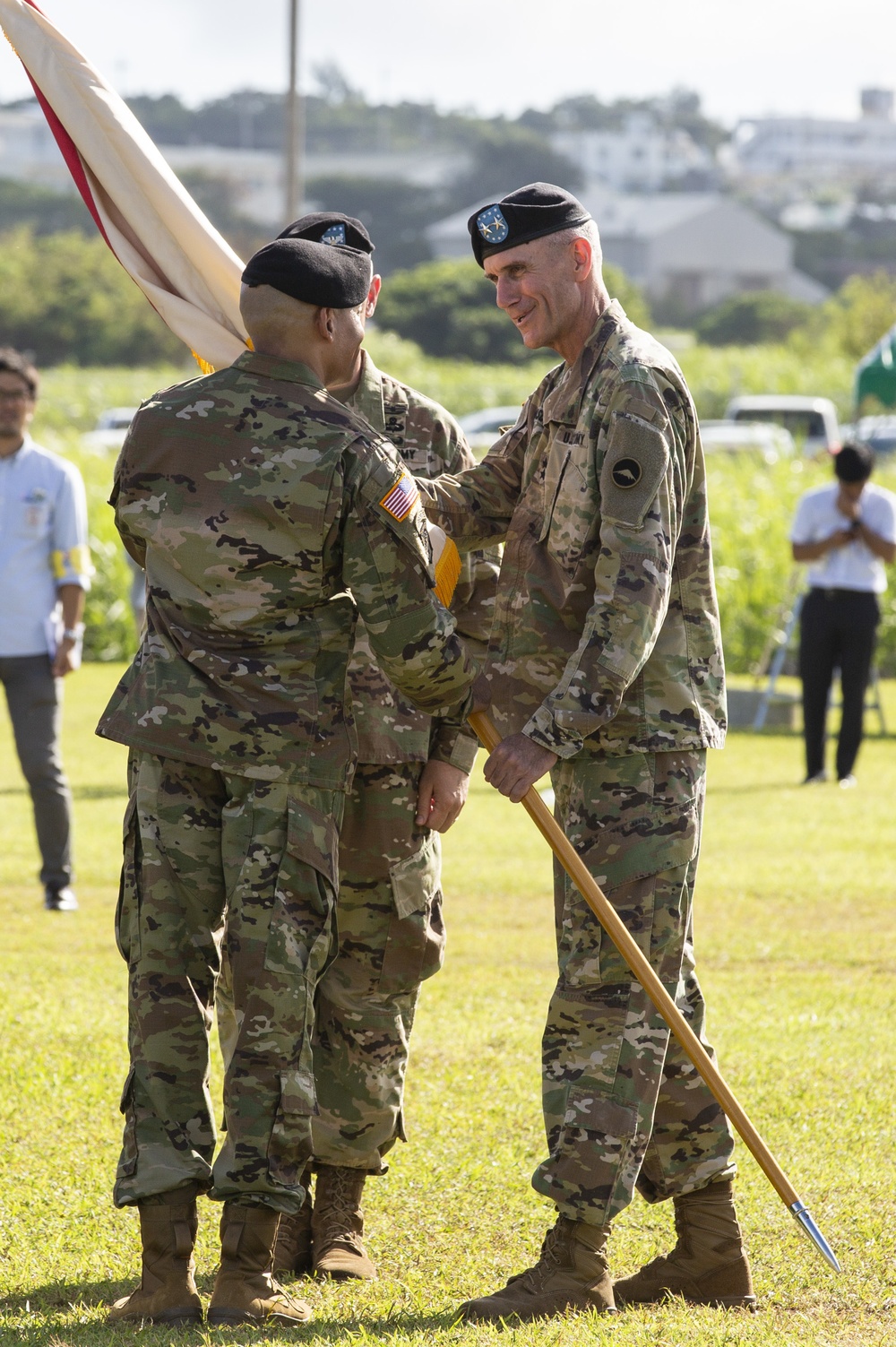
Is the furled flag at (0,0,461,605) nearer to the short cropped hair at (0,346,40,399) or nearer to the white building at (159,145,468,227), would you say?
the short cropped hair at (0,346,40,399)

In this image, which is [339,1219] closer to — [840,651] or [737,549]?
[840,651]

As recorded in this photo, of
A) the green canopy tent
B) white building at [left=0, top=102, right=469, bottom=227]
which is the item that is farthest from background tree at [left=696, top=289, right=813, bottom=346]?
the green canopy tent

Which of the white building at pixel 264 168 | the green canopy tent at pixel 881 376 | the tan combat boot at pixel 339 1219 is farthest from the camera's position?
the white building at pixel 264 168

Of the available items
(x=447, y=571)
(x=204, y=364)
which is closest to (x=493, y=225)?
(x=447, y=571)

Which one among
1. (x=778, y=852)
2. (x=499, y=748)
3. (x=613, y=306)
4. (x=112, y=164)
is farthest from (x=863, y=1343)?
(x=778, y=852)

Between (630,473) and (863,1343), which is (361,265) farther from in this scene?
(863,1343)

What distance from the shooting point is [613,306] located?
3920 mm

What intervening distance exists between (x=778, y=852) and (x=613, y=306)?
5945 millimetres

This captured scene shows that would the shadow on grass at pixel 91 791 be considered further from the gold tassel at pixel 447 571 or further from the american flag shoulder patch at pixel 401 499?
the american flag shoulder patch at pixel 401 499

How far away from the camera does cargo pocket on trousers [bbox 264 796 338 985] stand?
348 centimetres

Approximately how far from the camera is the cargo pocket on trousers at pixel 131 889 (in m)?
3.56

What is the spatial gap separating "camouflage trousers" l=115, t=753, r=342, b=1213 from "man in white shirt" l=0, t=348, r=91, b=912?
4240 millimetres

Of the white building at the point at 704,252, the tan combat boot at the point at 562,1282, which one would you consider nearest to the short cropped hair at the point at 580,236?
the tan combat boot at the point at 562,1282

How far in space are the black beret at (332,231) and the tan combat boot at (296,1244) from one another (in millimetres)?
2207
